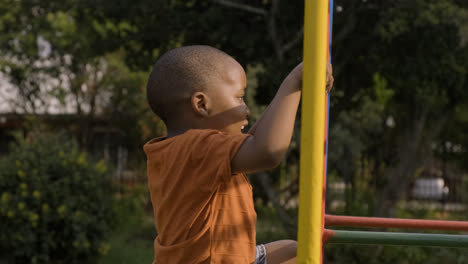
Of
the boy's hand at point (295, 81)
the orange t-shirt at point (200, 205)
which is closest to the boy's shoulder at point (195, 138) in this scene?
the orange t-shirt at point (200, 205)

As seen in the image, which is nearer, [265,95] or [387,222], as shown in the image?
[387,222]

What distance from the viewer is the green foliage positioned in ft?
19.0

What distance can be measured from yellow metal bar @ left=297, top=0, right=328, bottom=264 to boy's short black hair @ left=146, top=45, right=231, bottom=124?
0.37m

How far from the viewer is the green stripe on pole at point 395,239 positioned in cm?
169

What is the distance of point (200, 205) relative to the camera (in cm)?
158

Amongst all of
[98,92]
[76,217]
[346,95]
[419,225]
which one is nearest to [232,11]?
[346,95]

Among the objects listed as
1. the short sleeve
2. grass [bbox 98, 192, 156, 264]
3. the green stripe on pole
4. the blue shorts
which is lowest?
grass [bbox 98, 192, 156, 264]

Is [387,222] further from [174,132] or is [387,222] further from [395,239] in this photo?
[174,132]

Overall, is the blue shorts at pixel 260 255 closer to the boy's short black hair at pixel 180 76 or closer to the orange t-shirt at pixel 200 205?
the orange t-shirt at pixel 200 205

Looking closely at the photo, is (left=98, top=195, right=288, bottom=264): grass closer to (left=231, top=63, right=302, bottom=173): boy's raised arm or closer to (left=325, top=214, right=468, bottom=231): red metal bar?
(left=325, top=214, right=468, bottom=231): red metal bar

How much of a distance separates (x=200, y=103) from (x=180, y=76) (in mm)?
99

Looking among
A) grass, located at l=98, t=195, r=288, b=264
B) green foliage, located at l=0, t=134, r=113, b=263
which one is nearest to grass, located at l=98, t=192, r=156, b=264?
grass, located at l=98, t=195, r=288, b=264

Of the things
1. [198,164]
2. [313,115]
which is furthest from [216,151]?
[313,115]

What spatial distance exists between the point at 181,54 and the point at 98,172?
512 centimetres
